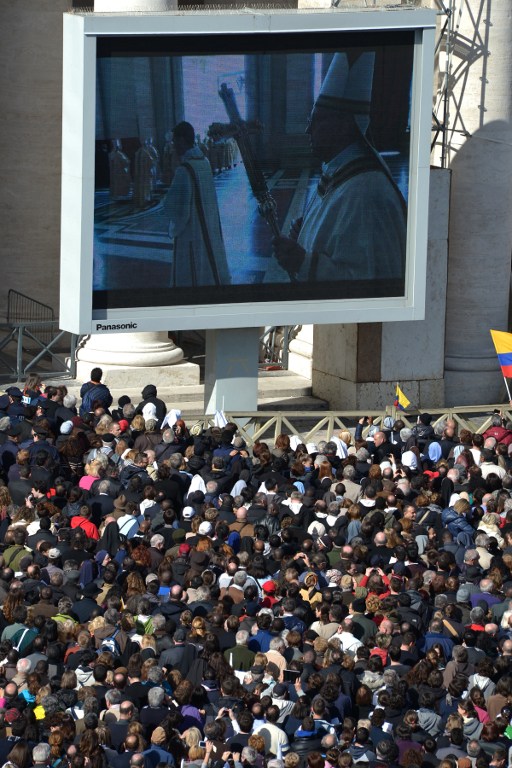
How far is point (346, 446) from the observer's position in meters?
20.5

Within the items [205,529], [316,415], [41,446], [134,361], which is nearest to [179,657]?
[205,529]

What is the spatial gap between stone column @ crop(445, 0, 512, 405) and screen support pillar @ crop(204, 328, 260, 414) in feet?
14.9

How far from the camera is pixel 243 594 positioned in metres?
15.5

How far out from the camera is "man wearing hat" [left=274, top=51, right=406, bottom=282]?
22609 mm

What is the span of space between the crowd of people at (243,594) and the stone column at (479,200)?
6585 millimetres

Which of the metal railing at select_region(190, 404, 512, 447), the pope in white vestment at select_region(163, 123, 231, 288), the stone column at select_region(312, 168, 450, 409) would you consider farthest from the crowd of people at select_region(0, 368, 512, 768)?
the stone column at select_region(312, 168, 450, 409)

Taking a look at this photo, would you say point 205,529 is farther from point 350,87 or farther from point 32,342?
point 32,342

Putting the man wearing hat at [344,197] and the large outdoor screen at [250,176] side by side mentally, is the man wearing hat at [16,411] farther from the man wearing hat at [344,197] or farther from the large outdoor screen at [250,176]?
the man wearing hat at [344,197]

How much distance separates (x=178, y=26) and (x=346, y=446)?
5.30m

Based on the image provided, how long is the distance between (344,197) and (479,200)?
4.35m

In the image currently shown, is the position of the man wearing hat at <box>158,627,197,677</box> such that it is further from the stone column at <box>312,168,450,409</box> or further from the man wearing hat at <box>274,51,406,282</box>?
the stone column at <box>312,168,450,409</box>

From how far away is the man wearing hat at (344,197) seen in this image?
22609mm

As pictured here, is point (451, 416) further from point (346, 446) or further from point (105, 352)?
point (105, 352)

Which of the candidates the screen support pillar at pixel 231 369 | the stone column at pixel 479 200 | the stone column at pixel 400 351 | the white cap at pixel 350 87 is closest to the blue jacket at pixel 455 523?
the screen support pillar at pixel 231 369
